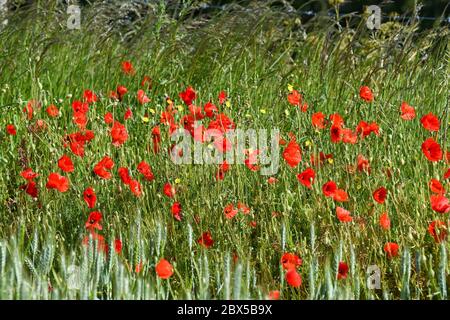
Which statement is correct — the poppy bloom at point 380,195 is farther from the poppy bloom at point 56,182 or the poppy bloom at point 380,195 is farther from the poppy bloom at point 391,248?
the poppy bloom at point 56,182

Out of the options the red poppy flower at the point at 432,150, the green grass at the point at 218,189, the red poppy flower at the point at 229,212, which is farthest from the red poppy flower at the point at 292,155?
the red poppy flower at the point at 432,150

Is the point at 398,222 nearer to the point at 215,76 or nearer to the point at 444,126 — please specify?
the point at 444,126

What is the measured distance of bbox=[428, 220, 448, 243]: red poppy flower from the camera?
2561 mm

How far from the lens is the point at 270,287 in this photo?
2.72m

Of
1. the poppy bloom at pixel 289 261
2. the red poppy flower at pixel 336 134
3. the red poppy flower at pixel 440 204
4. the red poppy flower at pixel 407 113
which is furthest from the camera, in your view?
the red poppy flower at pixel 407 113

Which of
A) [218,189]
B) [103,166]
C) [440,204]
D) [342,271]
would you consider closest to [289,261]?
[342,271]

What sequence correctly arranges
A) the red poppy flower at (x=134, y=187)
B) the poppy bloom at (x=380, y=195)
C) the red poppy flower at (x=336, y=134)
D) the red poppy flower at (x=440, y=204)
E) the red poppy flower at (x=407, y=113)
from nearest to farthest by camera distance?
the red poppy flower at (x=440, y=204) → the poppy bloom at (x=380, y=195) → the red poppy flower at (x=134, y=187) → the red poppy flower at (x=336, y=134) → the red poppy flower at (x=407, y=113)

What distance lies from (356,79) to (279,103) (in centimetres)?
56

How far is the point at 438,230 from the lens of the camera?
8.57ft

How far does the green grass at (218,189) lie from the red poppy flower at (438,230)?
0.05m

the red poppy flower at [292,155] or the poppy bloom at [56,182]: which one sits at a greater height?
the red poppy flower at [292,155]

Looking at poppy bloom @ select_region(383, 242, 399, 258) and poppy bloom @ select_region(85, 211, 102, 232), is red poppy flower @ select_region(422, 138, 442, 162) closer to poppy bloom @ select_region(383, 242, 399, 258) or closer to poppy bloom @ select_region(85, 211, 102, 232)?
poppy bloom @ select_region(383, 242, 399, 258)

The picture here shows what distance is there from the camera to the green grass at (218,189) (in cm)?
246
